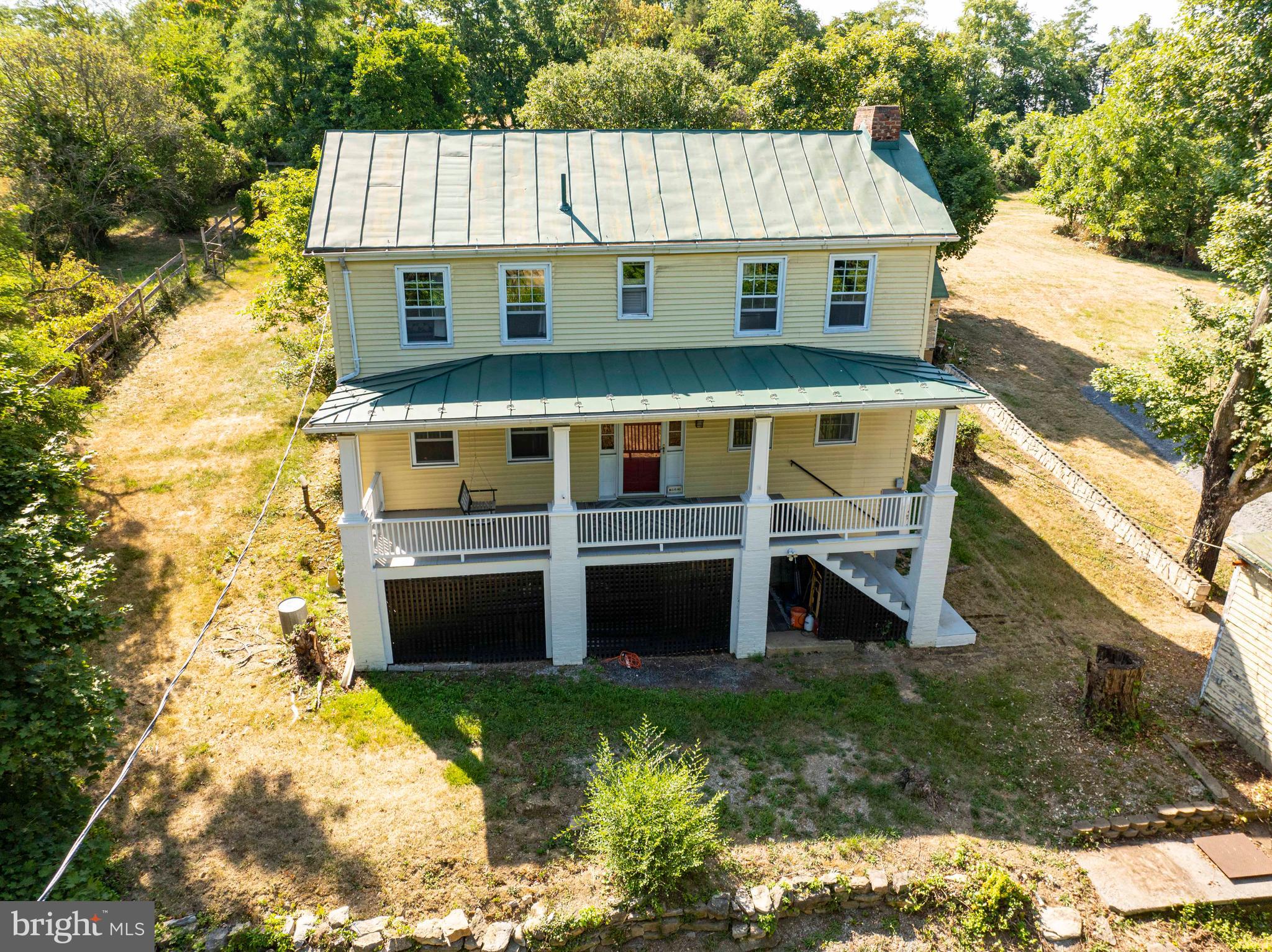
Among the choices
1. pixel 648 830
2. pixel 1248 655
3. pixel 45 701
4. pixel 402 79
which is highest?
pixel 402 79

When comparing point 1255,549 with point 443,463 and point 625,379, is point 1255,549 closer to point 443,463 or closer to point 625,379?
point 625,379

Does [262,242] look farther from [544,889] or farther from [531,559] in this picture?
[544,889]

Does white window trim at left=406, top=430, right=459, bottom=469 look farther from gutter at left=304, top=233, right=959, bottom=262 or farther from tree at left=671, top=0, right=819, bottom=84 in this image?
tree at left=671, top=0, right=819, bottom=84

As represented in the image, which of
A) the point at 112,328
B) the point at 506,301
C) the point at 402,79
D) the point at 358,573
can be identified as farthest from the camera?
the point at 402,79

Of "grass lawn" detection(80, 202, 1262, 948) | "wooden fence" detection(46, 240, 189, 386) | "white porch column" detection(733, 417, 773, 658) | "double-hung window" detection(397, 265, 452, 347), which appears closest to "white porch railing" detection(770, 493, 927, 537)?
"white porch column" detection(733, 417, 773, 658)

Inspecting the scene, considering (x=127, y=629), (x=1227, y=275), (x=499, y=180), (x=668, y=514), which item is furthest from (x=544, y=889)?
(x=1227, y=275)

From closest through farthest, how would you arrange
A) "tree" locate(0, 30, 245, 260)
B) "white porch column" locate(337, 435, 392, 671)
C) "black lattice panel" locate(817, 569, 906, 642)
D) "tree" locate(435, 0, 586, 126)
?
"white porch column" locate(337, 435, 392, 671)
"black lattice panel" locate(817, 569, 906, 642)
"tree" locate(0, 30, 245, 260)
"tree" locate(435, 0, 586, 126)

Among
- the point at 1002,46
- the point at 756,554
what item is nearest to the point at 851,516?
the point at 756,554
